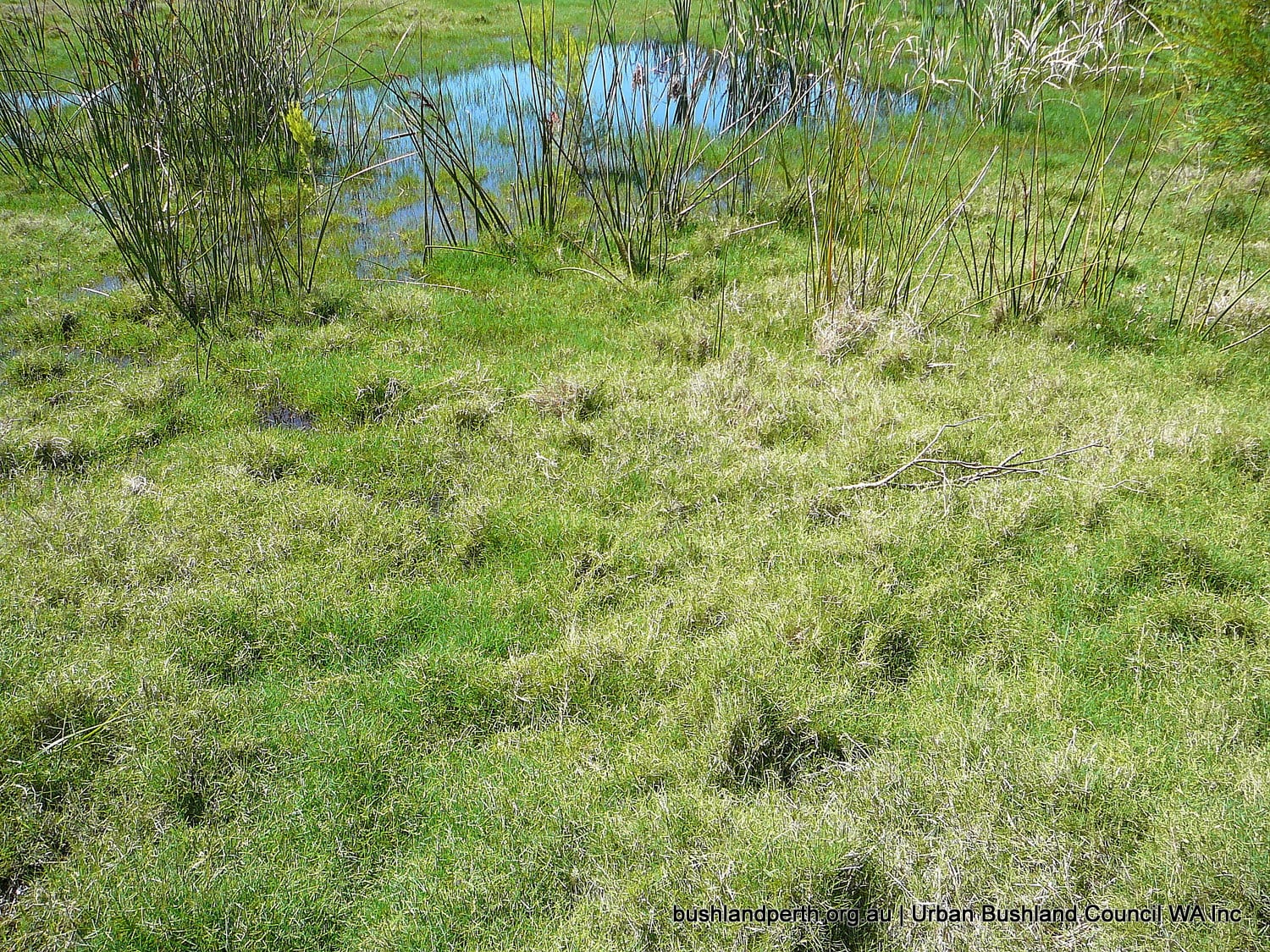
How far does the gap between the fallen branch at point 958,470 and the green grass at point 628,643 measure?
0.25 feet

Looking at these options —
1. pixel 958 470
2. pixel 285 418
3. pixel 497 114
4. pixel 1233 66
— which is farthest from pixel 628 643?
pixel 497 114

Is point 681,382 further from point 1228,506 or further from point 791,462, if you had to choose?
point 1228,506

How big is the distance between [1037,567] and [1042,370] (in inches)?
65.2

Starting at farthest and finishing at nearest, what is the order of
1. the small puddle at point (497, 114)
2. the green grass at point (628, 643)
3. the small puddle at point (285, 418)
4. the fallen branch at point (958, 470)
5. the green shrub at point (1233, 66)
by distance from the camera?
the small puddle at point (497, 114) < the small puddle at point (285, 418) < the green shrub at point (1233, 66) < the fallen branch at point (958, 470) < the green grass at point (628, 643)

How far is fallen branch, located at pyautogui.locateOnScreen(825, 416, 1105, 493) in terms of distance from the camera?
11.0 feet

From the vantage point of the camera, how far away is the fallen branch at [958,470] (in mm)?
3354

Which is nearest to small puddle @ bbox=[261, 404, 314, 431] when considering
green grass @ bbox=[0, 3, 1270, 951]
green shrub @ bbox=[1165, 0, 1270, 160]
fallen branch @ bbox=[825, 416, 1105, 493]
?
green grass @ bbox=[0, 3, 1270, 951]

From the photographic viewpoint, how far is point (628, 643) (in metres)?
2.74

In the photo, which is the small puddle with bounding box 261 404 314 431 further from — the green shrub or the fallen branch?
the green shrub

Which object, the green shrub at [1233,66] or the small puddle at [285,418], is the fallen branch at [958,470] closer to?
the green shrub at [1233,66]

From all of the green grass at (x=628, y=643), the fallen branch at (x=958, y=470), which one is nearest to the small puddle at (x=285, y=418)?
the green grass at (x=628, y=643)

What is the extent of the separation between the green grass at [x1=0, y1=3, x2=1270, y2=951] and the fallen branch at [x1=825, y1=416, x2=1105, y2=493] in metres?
0.08

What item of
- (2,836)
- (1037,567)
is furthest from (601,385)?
(2,836)

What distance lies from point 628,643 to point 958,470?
1688mm
